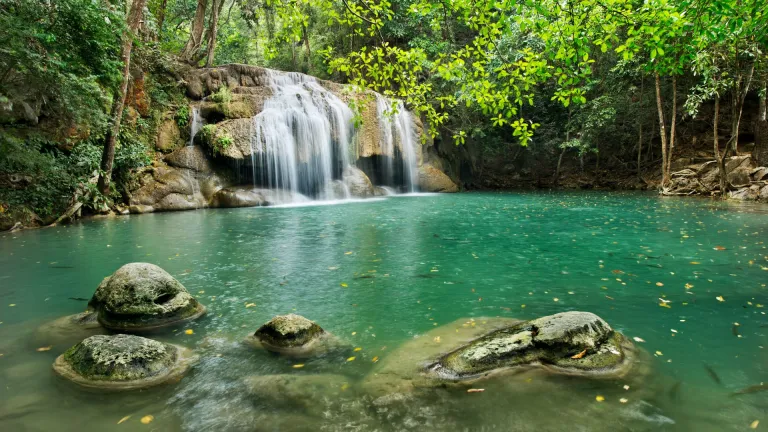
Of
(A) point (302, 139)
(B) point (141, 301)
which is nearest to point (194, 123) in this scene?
(A) point (302, 139)

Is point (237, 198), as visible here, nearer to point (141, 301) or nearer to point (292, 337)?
point (141, 301)

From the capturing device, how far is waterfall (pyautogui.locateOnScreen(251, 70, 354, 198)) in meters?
18.8

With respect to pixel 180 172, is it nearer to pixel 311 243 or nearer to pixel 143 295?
pixel 311 243

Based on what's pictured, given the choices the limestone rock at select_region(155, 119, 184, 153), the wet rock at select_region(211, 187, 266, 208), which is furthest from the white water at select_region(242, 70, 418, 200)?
the limestone rock at select_region(155, 119, 184, 153)

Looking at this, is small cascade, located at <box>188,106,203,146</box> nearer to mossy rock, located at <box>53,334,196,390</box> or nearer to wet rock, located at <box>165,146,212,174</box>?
wet rock, located at <box>165,146,212,174</box>

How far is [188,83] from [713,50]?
2046 cm

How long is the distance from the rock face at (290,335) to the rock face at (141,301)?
3.71 ft

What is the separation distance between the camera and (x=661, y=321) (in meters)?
4.24

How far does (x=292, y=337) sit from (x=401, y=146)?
21.3 m

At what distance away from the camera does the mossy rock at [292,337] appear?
3.74 meters

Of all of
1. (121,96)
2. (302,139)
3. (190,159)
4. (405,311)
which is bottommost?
(405,311)

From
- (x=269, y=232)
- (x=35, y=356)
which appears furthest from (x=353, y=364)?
(x=269, y=232)

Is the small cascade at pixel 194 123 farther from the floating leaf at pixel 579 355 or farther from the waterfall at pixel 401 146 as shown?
the floating leaf at pixel 579 355

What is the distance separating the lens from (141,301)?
4480 millimetres
